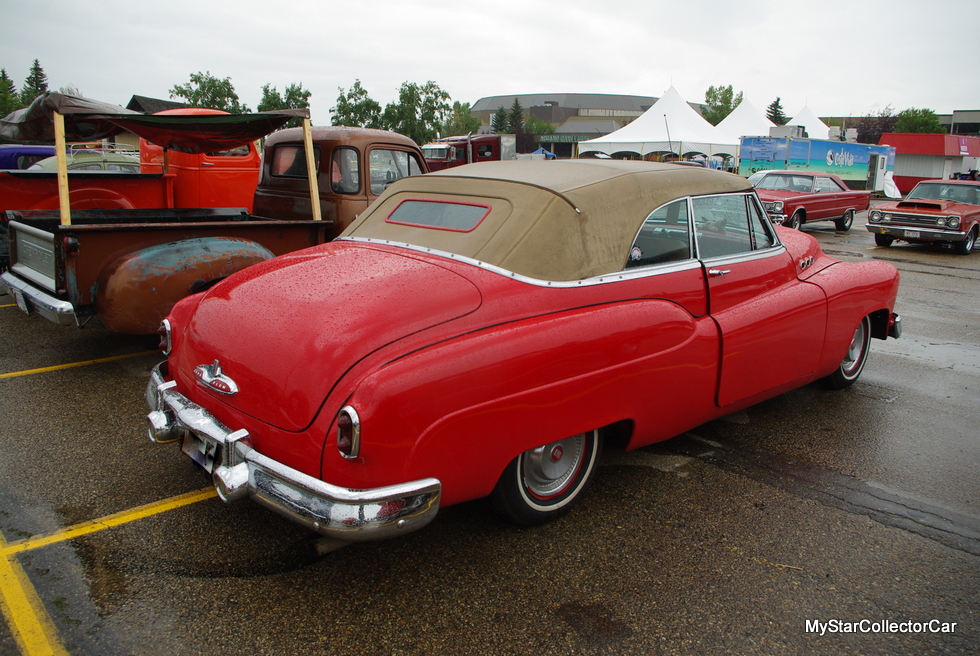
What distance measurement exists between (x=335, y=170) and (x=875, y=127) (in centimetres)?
7979

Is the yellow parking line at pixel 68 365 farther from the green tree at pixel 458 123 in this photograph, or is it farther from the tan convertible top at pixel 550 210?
the green tree at pixel 458 123

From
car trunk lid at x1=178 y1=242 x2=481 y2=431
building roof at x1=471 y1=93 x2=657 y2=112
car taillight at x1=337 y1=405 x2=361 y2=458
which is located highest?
building roof at x1=471 y1=93 x2=657 y2=112

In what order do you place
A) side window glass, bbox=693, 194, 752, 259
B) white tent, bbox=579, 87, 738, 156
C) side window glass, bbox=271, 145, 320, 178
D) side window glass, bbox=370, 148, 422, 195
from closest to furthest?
1. side window glass, bbox=693, 194, 752, 259
2. side window glass, bbox=370, 148, 422, 195
3. side window glass, bbox=271, 145, 320, 178
4. white tent, bbox=579, 87, 738, 156

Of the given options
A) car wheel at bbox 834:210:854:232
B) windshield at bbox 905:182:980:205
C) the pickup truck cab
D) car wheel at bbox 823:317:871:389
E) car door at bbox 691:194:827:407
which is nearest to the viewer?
car door at bbox 691:194:827:407

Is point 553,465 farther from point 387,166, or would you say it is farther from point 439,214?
point 387,166

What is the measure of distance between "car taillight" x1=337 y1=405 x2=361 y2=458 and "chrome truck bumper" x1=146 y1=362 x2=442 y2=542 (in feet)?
0.47

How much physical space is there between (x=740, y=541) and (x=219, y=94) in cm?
3777

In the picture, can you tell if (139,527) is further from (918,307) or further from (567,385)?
(918,307)

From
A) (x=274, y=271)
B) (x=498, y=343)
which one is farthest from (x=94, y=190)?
(x=498, y=343)

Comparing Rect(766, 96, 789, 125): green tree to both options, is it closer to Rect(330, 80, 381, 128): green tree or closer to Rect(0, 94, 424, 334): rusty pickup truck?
Rect(330, 80, 381, 128): green tree

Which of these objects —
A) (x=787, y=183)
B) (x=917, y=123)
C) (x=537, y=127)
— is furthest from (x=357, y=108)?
(x=537, y=127)

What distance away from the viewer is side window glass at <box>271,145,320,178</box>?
23.5 feet

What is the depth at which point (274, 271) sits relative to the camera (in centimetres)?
316

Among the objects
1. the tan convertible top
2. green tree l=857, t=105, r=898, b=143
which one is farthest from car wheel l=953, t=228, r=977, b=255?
green tree l=857, t=105, r=898, b=143
